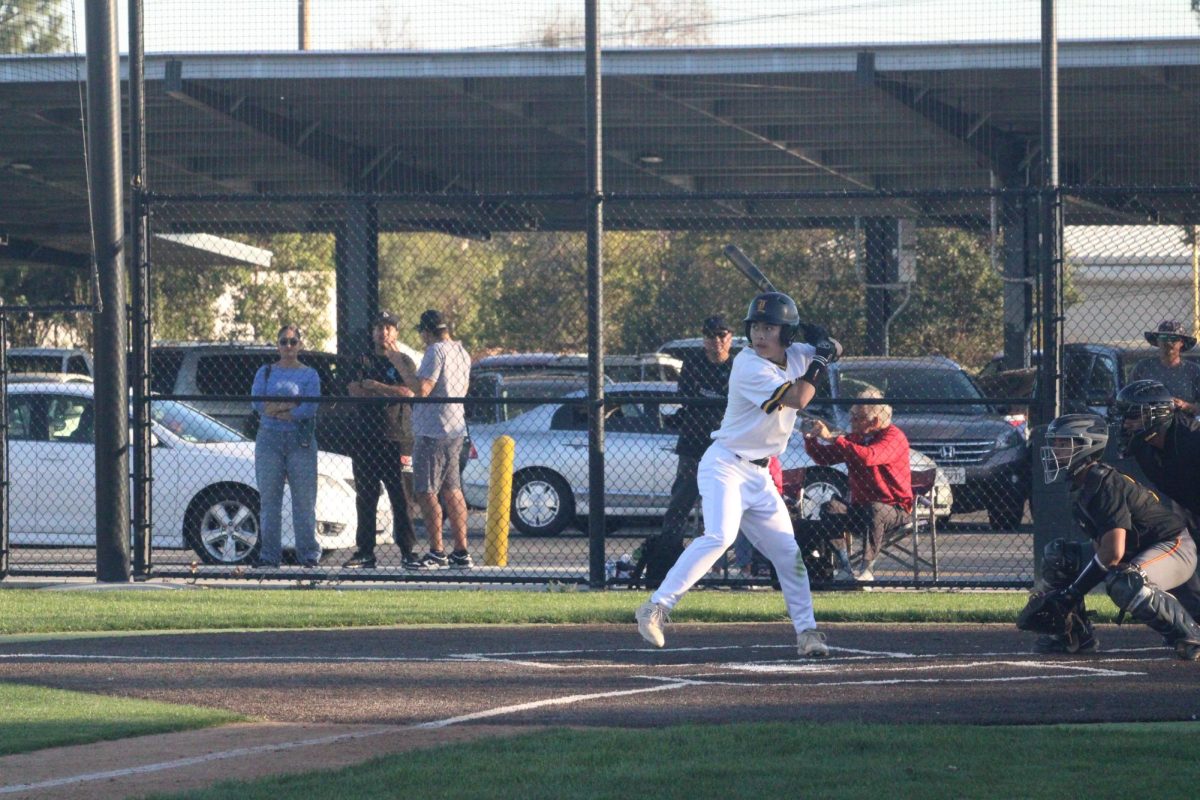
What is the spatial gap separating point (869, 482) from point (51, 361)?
12.4 m

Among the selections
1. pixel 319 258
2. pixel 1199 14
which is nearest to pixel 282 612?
pixel 1199 14

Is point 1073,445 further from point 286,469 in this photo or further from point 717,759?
point 286,469

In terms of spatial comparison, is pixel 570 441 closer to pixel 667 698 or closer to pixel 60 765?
pixel 667 698

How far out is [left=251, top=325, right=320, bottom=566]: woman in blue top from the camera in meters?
12.9

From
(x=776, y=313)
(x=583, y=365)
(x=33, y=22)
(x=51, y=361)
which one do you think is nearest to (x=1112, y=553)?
(x=776, y=313)

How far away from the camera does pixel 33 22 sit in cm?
1416

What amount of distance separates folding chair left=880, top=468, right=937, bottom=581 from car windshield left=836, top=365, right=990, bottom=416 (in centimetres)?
280

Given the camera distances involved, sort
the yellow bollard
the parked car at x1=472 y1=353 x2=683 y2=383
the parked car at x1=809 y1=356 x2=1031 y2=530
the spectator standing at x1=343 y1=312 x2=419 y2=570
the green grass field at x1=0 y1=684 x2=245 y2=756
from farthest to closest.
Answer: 1. the parked car at x1=472 y1=353 x2=683 y2=383
2. the parked car at x1=809 y1=356 x2=1031 y2=530
3. the yellow bollard
4. the spectator standing at x1=343 y1=312 x2=419 y2=570
5. the green grass field at x1=0 y1=684 x2=245 y2=756

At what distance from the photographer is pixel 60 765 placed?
20.4 ft

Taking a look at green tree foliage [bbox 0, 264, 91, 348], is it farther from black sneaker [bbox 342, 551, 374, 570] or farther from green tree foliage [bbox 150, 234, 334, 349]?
black sneaker [bbox 342, 551, 374, 570]

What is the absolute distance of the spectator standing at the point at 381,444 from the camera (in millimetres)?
13375

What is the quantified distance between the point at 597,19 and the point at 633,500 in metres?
6.27

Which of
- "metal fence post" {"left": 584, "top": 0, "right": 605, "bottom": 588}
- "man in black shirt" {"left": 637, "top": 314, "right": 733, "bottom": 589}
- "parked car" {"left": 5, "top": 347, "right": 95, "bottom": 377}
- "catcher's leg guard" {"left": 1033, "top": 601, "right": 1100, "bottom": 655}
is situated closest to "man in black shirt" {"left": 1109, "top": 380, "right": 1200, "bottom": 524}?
"catcher's leg guard" {"left": 1033, "top": 601, "right": 1100, "bottom": 655}

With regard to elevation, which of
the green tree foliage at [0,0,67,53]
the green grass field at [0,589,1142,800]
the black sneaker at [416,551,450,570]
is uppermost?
the green tree foliage at [0,0,67,53]
